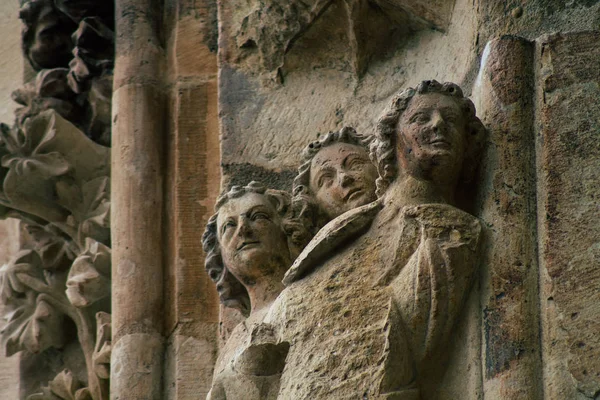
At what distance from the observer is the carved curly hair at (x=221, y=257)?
4320 mm

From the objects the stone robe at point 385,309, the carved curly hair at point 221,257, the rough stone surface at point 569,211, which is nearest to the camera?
the rough stone surface at point 569,211

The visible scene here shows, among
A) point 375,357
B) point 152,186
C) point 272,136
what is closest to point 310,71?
point 272,136

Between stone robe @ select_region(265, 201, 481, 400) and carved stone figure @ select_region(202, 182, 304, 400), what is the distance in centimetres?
26

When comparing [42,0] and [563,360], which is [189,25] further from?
[563,360]

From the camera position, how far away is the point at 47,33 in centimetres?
559

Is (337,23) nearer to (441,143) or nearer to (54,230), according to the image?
(441,143)

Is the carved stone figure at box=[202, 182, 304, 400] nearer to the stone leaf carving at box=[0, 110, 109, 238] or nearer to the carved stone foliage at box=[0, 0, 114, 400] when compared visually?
the carved stone foliage at box=[0, 0, 114, 400]

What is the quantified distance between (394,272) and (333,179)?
52cm

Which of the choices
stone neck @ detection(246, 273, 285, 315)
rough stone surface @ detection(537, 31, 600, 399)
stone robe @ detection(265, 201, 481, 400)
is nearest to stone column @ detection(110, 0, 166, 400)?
stone neck @ detection(246, 273, 285, 315)

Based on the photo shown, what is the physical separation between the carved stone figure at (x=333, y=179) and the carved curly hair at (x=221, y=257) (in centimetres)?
5

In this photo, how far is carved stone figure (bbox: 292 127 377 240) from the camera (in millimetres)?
4184

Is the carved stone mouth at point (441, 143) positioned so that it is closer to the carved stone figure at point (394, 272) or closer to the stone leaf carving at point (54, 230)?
the carved stone figure at point (394, 272)

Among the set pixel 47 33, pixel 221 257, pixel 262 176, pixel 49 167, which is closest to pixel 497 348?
pixel 221 257

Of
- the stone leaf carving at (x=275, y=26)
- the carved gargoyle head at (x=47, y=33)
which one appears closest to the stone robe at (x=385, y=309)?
the stone leaf carving at (x=275, y=26)
